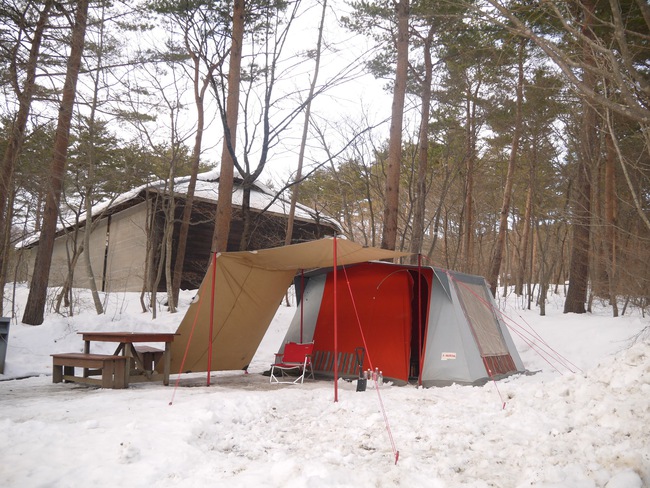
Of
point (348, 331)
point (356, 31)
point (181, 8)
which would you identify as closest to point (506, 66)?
point (356, 31)

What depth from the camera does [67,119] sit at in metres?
9.73

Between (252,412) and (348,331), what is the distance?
10.6ft

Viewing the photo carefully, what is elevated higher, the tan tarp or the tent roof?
the tent roof

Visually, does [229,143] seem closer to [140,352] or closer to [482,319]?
[140,352]

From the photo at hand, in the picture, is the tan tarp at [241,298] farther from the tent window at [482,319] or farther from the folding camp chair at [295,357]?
the tent window at [482,319]

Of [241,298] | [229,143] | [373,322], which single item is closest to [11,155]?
[229,143]

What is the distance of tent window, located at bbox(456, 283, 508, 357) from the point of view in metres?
7.08

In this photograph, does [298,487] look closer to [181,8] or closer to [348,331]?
[348,331]

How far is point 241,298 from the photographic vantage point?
740 cm

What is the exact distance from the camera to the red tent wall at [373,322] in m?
7.21

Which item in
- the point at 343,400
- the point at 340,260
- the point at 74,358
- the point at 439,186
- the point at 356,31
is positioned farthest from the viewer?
the point at 439,186

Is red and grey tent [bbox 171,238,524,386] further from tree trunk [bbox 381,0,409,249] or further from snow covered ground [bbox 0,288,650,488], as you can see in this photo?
tree trunk [bbox 381,0,409,249]

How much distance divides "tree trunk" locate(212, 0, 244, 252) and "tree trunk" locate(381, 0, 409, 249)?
2.61 metres

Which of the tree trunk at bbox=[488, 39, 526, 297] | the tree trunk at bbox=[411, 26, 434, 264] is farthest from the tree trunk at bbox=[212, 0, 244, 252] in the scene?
the tree trunk at bbox=[488, 39, 526, 297]
